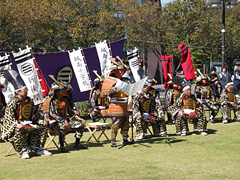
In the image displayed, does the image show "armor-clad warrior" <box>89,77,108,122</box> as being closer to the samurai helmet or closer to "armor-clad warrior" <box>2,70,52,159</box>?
"armor-clad warrior" <box>2,70,52,159</box>

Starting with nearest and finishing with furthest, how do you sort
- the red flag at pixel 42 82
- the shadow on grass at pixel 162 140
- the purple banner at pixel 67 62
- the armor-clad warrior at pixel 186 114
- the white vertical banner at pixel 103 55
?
the shadow on grass at pixel 162 140 < the armor-clad warrior at pixel 186 114 < the red flag at pixel 42 82 < the purple banner at pixel 67 62 < the white vertical banner at pixel 103 55

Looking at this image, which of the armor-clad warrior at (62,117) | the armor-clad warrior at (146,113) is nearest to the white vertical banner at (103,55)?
the armor-clad warrior at (146,113)

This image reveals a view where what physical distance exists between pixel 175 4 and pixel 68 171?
2062 centimetres

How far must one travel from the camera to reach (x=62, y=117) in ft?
27.5

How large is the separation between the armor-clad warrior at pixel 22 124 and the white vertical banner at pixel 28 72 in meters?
2.36

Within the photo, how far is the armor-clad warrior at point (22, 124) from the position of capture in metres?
7.54

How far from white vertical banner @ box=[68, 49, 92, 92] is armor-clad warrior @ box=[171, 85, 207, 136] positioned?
323 cm

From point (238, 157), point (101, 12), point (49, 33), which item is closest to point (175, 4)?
point (101, 12)

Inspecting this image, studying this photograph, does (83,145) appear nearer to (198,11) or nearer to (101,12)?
(101,12)

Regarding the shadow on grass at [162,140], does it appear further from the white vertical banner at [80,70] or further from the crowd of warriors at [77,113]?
the white vertical banner at [80,70]

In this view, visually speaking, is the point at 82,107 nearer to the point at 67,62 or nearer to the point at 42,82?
the point at 67,62

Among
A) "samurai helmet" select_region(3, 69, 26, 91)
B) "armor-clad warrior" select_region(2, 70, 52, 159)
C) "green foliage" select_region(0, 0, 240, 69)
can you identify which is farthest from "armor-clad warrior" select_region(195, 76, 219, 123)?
"green foliage" select_region(0, 0, 240, 69)

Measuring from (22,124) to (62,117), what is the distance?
A: 3.38 ft

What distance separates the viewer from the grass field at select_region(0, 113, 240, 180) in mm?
5984
